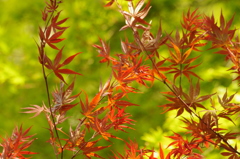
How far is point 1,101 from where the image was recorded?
326cm

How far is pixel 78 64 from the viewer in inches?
138

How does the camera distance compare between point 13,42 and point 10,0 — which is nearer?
point 13,42

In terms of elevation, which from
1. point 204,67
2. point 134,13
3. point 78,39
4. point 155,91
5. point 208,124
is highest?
point 134,13

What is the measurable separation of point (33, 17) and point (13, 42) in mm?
681

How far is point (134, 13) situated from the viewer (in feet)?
2.25

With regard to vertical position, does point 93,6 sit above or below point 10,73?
above

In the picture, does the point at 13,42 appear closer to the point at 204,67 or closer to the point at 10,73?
the point at 10,73

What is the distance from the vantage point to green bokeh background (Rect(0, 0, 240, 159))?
3.14 m

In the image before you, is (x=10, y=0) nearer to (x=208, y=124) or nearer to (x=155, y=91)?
(x=155, y=91)

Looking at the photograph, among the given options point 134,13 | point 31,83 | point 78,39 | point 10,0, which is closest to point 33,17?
point 10,0

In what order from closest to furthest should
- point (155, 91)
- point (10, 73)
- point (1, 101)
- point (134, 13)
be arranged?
point (134, 13)
point (10, 73)
point (1, 101)
point (155, 91)

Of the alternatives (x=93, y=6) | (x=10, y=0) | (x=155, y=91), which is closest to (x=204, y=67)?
(x=155, y=91)

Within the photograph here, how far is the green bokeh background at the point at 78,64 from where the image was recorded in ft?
10.3

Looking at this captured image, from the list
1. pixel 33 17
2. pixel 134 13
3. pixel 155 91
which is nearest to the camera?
pixel 134 13
